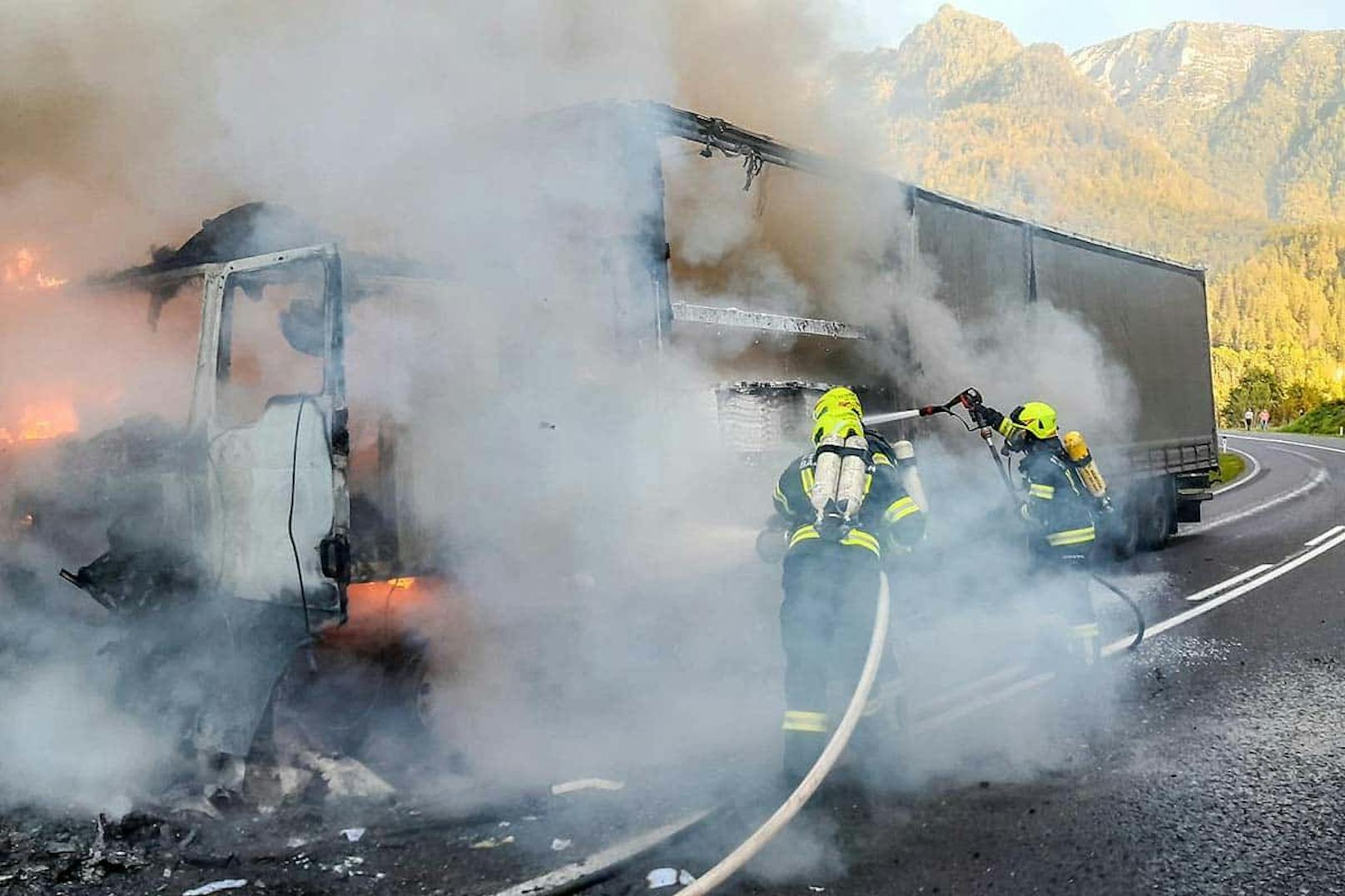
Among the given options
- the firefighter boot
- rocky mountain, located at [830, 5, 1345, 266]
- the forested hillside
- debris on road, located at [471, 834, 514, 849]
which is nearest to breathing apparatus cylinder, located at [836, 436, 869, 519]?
the firefighter boot

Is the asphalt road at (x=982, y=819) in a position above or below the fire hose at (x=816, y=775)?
→ below

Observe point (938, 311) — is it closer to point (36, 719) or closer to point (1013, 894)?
point (1013, 894)

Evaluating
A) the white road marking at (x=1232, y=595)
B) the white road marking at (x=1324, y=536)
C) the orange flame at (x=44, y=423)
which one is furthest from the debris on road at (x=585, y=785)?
the white road marking at (x=1324, y=536)

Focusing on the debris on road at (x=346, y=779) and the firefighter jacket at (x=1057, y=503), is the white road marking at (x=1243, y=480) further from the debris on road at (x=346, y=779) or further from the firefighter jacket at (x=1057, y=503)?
the debris on road at (x=346, y=779)

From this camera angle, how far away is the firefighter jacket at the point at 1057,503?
520cm

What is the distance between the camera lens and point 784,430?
5.11 m

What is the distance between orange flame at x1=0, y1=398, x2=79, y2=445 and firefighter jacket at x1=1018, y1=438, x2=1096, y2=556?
16.3 feet

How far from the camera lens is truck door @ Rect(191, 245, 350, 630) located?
3.69 metres

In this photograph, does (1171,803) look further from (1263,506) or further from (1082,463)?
(1263,506)

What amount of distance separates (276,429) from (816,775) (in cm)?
236

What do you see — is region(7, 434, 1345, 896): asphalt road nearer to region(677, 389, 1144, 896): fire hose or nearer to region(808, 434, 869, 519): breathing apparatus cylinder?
region(677, 389, 1144, 896): fire hose

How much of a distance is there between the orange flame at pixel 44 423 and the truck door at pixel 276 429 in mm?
1451

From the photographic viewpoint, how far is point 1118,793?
3.61 metres

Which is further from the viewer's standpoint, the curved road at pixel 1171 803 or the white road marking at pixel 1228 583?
the white road marking at pixel 1228 583
